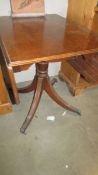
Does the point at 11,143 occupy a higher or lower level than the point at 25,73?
lower

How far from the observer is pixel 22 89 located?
1.85 meters

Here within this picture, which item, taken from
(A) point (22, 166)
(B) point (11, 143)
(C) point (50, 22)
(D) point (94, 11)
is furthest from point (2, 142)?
(D) point (94, 11)

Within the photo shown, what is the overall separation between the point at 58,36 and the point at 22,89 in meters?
0.82

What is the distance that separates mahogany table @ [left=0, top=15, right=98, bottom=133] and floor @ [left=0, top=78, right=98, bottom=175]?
13 centimetres

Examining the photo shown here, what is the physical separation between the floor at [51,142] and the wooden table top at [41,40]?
2.31ft

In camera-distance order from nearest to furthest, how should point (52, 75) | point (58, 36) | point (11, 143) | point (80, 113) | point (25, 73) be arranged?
point (58, 36), point (11, 143), point (80, 113), point (25, 73), point (52, 75)

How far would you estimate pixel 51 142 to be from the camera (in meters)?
1.43

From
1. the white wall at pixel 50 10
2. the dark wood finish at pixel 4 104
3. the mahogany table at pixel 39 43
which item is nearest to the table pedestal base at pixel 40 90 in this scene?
the mahogany table at pixel 39 43

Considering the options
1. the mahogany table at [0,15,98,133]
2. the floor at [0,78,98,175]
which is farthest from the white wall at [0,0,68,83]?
the floor at [0,78,98,175]

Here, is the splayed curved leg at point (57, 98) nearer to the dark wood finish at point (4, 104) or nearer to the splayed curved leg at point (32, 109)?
the splayed curved leg at point (32, 109)

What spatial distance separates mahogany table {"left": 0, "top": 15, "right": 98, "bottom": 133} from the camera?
98 cm

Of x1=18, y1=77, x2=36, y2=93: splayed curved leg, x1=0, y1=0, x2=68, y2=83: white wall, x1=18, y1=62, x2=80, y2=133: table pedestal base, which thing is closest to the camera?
x1=18, y1=62, x2=80, y2=133: table pedestal base

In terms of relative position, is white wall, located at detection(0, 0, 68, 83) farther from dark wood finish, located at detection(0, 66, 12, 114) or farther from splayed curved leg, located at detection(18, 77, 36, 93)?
dark wood finish, located at detection(0, 66, 12, 114)

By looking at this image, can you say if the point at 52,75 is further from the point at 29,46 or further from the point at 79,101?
the point at 29,46
